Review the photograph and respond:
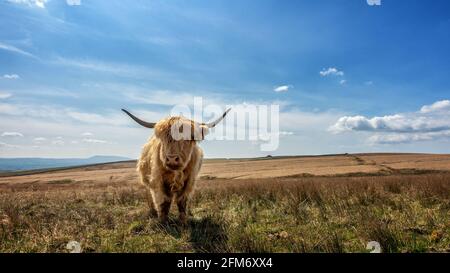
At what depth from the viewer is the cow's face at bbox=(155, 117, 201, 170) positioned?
5.85 metres

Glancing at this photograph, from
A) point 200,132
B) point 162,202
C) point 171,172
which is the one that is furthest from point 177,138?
point 162,202

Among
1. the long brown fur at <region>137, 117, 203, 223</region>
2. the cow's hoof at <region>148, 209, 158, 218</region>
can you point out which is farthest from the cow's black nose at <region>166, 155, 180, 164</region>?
the cow's hoof at <region>148, 209, 158, 218</region>

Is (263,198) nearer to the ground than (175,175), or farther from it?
nearer to the ground

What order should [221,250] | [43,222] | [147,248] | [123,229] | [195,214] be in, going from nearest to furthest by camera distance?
1. [221,250]
2. [147,248]
3. [123,229]
4. [43,222]
5. [195,214]

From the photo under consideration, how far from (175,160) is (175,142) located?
1.10ft

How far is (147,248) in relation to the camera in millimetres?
4629

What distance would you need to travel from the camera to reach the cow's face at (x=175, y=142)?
5852 mm

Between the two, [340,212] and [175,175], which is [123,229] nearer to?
[175,175]

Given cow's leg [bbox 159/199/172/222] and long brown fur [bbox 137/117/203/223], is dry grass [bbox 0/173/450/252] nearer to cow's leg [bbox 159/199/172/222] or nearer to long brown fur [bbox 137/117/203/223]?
cow's leg [bbox 159/199/172/222]
